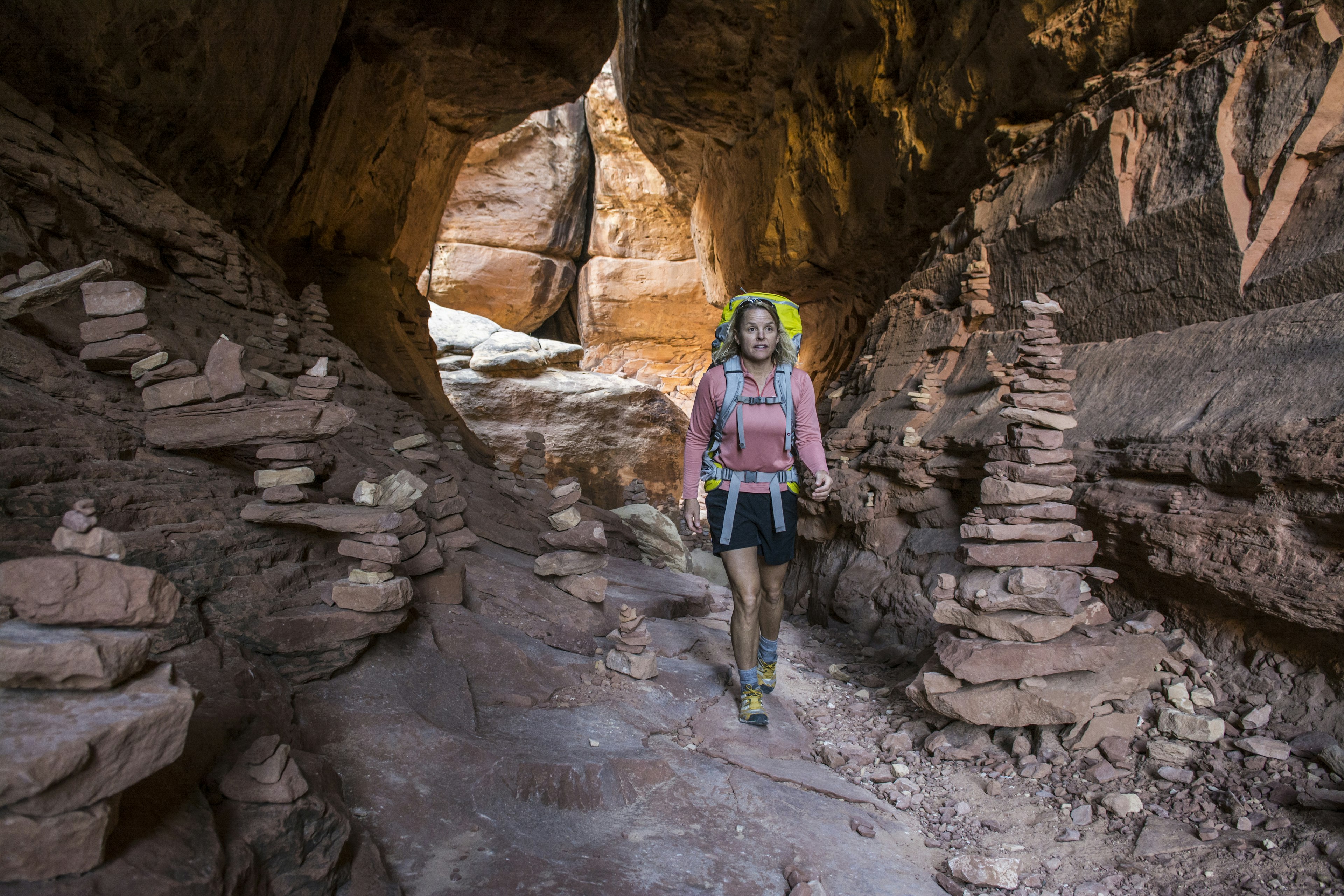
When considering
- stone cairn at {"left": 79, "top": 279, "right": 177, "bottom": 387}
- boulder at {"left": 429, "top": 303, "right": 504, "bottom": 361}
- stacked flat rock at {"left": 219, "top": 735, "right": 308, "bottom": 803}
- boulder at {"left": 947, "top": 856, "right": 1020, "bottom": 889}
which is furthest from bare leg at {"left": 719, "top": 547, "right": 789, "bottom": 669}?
boulder at {"left": 429, "top": 303, "right": 504, "bottom": 361}

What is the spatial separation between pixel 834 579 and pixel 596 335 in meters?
22.1

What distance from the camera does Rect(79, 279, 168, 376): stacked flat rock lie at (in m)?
3.75

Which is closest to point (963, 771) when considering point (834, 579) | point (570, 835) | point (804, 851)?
point (804, 851)

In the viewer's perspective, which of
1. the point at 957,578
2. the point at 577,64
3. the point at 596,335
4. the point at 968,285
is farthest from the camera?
the point at 596,335

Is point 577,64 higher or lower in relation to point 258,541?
higher

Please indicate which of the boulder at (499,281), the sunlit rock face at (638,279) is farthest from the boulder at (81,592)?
the boulder at (499,281)

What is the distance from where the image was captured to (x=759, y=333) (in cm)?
401

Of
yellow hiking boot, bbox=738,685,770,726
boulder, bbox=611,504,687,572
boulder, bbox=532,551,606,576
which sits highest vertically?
boulder, bbox=532,551,606,576

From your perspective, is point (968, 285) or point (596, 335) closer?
point (968, 285)

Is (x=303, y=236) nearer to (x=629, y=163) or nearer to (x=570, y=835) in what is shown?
(x=570, y=835)

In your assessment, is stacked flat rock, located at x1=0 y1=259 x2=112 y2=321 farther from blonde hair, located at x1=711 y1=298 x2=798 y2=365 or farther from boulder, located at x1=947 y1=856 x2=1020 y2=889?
boulder, located at x1=947 y1=856 x2=1020 y2=889

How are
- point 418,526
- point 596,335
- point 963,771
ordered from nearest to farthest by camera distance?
point 963,771, point 418,526, point 596,335

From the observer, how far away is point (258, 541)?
12.2ft

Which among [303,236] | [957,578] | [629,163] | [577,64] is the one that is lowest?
[957,578]
